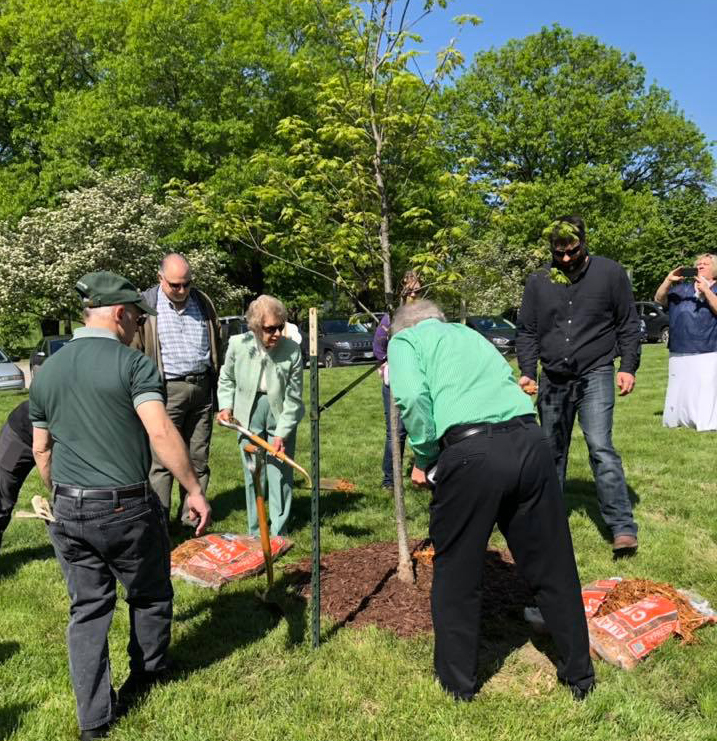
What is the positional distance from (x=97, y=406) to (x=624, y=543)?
11.4 ft

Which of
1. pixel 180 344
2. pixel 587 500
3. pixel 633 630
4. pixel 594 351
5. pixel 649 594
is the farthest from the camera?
pixel 587 500

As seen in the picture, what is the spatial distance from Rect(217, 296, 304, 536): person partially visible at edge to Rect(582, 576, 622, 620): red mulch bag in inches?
86.2

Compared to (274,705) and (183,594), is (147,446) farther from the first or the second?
(183,594)

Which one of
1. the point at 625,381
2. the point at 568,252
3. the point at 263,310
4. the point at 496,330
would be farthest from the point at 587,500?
the point at 496,330

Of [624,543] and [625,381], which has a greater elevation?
[625,381]

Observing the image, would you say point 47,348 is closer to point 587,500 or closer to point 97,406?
point 587,500

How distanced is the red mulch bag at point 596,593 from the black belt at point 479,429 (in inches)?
51.3

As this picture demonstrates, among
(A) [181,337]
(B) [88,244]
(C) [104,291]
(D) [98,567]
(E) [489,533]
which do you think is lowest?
(D) [98,567]

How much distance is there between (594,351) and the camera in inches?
185

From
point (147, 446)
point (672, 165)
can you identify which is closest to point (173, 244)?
point (147, 446)

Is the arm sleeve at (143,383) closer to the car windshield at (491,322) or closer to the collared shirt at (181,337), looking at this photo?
the collared shirt at (181,337)

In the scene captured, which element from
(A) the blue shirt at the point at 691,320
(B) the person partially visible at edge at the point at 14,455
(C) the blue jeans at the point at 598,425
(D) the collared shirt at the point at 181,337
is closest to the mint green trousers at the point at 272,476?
(D) the collared shirt at the point at 181,337

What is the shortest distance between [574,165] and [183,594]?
3126 centimetres

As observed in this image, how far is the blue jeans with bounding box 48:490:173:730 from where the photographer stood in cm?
277
